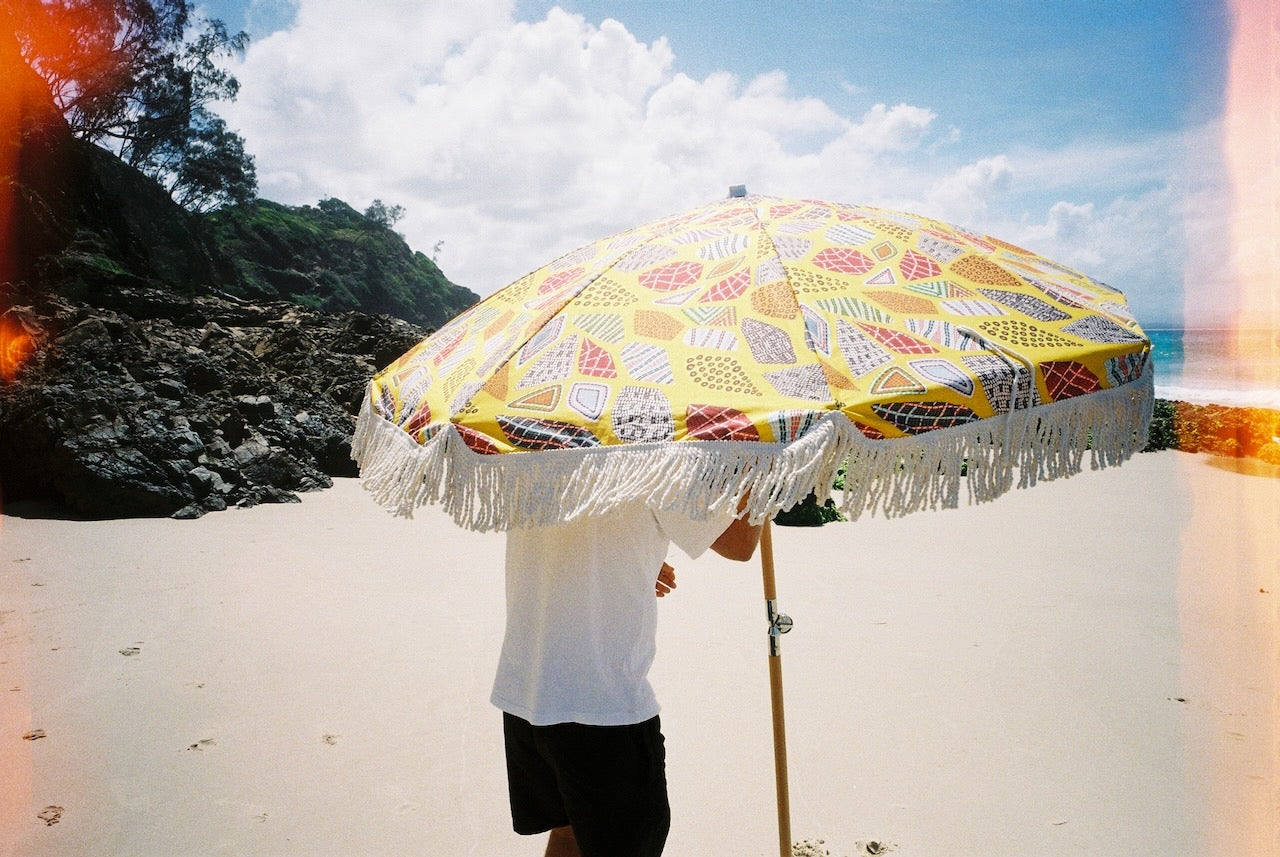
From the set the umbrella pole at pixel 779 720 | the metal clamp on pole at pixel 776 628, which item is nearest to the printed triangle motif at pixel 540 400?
the umbrella pole at pixel 779 720

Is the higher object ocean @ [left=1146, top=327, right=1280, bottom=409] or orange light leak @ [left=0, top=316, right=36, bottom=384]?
ocean @ [left=1146, top=327, right=1280, bottom=409]

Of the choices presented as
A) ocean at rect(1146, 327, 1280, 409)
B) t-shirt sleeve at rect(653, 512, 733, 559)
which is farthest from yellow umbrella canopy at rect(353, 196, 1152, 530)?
ocean at rect(1146, 327, 1280, 409)

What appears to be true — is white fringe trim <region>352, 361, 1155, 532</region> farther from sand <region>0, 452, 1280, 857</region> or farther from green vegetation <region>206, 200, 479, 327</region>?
green vegetation <region>206, 200, 479, 327</region>

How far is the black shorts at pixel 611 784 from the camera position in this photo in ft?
4.63

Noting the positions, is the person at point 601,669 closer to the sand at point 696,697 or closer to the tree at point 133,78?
the sand at point 696,697

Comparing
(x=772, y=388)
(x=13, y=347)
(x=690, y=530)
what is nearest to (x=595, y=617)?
(x=690, y=530)

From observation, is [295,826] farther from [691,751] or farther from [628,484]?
[628,484]

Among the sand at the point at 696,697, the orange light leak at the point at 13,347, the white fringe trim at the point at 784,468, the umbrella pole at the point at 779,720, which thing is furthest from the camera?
the orange light leak at the point at 13,347

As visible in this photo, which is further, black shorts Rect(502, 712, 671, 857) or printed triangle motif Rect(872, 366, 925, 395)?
black shorts Rect(502, 712, 671, 857)

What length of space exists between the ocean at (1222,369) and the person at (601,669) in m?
22.0

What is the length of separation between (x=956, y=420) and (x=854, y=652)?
3.50 metres

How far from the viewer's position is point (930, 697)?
3.63 m

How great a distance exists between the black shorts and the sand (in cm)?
133

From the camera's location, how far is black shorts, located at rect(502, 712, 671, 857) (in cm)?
141
